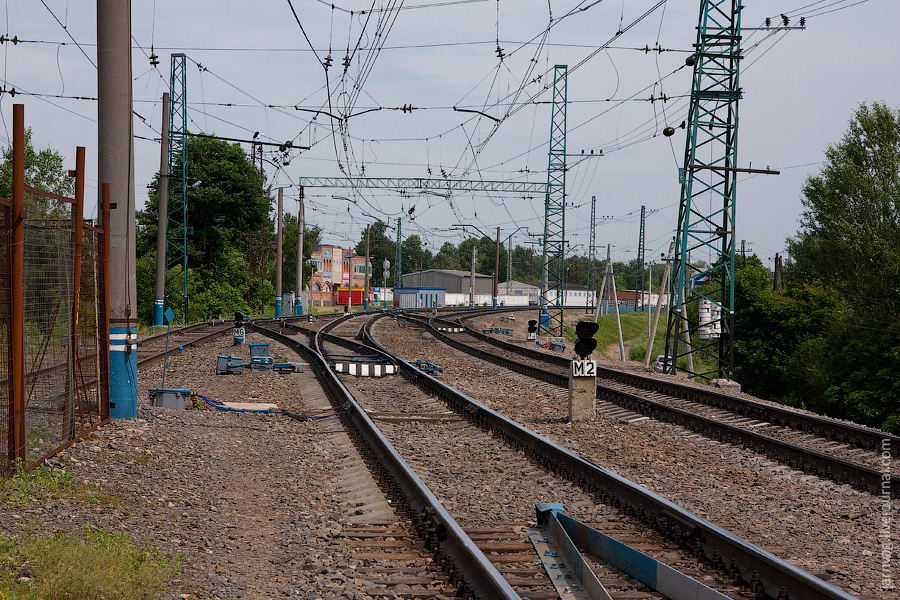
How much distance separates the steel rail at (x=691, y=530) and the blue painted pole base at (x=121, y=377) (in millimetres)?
5270

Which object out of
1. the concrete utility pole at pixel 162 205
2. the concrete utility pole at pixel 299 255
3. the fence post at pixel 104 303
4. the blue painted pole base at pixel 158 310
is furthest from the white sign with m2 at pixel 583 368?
the concrete utility pole at pixel 299 255

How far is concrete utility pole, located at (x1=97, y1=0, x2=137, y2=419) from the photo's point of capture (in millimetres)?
11648

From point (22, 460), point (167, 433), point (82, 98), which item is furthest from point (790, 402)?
point (22, 460)

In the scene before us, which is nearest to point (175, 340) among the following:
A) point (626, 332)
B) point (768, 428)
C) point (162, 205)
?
point (162, 205)

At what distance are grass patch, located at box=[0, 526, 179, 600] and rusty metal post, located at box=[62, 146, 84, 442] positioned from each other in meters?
4.02

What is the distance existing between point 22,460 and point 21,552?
2.61 m

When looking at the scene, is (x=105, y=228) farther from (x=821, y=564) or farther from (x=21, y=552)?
(x=821, y=564)

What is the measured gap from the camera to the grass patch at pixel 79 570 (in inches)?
188

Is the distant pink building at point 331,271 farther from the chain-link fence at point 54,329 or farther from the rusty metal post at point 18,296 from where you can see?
the rusty metal post at point 18,296

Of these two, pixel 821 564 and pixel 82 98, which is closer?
pixel 821 564

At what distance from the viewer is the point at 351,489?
28.3 feet

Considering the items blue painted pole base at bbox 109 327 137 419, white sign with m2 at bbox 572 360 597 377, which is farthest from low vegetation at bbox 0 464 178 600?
white sign with m2 at bbox 572 360 597 377

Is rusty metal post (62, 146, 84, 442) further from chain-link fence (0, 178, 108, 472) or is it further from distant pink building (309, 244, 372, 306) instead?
distant pink building (309, 244, 372, 306)

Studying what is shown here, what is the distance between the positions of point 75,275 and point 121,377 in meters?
2.04
